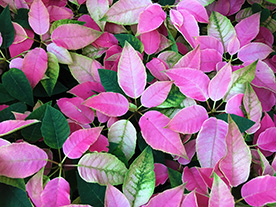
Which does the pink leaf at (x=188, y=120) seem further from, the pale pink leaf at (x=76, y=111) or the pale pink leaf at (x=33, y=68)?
the pale pink leaf at (x=33, y=68)

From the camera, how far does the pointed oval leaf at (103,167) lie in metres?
0.46

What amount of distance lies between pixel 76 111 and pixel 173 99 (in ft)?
0.66

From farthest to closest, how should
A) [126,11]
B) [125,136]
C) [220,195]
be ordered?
1. [126,11]
2. [125,136]
3. [220,195]

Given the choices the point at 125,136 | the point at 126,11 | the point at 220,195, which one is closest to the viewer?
the point at 220,195

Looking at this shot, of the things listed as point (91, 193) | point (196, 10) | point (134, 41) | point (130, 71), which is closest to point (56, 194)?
point (91, 193)

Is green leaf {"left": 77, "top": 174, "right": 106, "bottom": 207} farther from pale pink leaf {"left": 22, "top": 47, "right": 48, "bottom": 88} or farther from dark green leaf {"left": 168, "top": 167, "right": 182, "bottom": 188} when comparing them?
pale pink leaf {"left": 22, "top": 47, "right": 48, "bottom": 88}

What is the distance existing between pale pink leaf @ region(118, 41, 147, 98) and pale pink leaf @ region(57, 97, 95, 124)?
0.09m

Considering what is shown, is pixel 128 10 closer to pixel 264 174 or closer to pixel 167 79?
pixel 167 79

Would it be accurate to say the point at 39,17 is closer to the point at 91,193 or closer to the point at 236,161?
the point at 91,193

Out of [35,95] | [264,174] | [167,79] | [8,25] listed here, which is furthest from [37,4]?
[264,174]

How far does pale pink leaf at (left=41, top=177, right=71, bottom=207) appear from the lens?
0.44 meters

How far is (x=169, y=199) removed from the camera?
42cm

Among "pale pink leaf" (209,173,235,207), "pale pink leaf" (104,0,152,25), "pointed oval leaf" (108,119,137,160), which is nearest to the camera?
"pale pink leaf" (209,173,235,207)

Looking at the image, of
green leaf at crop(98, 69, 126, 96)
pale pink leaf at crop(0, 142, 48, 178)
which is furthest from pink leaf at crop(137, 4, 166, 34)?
pale pink leaf at crop(0, 142, 48, 178)
